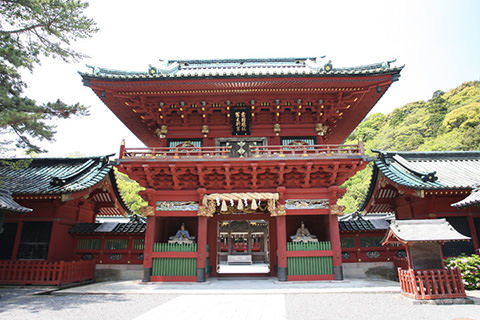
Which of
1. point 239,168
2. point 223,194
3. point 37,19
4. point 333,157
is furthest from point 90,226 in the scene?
point 333,157

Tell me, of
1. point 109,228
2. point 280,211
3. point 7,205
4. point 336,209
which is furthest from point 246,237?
point 7,205

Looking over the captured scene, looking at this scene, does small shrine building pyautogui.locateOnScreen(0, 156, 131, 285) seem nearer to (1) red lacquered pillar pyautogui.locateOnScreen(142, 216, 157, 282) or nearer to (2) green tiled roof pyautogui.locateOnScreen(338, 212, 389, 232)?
(1) red lacquered pillar pyautogui.locateOnScreen(142, 216, 157, 282)

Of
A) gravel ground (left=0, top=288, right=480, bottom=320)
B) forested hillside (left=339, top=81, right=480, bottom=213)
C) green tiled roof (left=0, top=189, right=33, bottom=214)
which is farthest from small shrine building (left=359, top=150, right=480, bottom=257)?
forested hillside (left=339, top=81, right=480, bottom=213)

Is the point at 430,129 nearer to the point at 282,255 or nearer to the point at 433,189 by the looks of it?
the point at 433,189

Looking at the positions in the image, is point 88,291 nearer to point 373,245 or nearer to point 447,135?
point 373,245

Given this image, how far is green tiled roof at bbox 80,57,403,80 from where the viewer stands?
12648 mm

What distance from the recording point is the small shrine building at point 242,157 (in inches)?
494

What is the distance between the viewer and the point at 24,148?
433 inches

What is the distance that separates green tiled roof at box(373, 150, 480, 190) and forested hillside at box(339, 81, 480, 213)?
2845 cm

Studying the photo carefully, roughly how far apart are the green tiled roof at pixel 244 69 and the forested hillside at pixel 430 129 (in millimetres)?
31433

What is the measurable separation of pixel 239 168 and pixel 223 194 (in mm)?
1538

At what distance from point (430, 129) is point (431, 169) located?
52.6 meters

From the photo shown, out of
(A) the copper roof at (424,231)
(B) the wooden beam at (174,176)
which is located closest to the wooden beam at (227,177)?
(B) the wooden beam at (174,176)

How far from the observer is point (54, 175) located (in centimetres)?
1572
